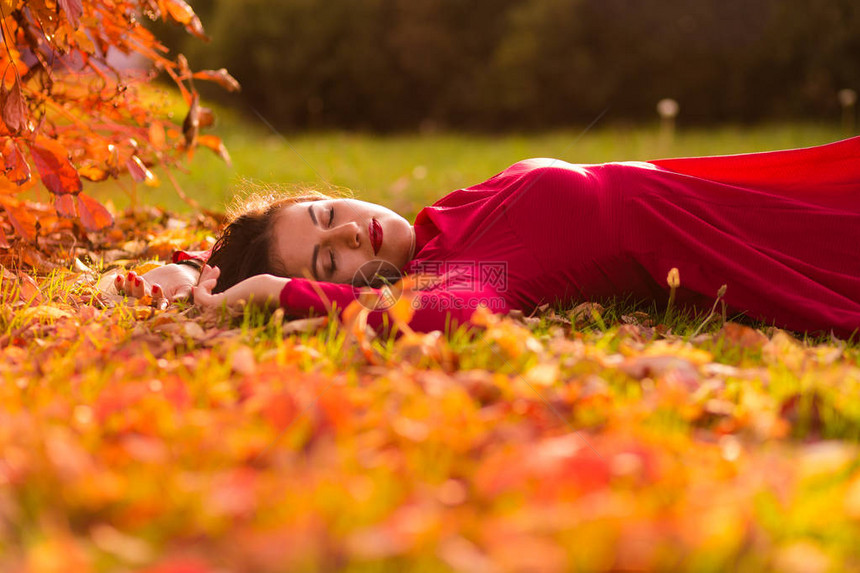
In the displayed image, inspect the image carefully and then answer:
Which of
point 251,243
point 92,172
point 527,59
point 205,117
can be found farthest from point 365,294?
point 527,59

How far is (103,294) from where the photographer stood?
2373 millimetres

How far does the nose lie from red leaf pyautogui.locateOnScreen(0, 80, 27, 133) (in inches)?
37.6

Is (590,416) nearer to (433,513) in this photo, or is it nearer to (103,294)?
(433,513)

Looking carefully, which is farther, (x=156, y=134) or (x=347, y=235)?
(x=156, y=134)

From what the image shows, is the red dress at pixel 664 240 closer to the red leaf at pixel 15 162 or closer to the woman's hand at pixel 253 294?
the woman's hand at pixel 253 294

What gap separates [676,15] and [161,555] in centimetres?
1108

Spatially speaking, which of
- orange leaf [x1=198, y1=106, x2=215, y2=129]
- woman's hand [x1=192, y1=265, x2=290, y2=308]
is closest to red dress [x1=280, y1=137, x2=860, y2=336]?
woman's hand [x1=192, y1=265, x2=290, y2=308]

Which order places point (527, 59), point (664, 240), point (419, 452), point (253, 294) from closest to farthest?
point (419, 452)
point (253, 294)
point (664, 240)
point (527, 59)

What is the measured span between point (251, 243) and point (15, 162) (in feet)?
2.31

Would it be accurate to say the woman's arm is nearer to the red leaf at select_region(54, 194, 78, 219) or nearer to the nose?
the nose

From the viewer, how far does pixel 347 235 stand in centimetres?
215

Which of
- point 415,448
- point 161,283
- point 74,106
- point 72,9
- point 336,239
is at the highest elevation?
point 72,9

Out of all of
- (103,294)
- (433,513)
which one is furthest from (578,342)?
(103,294)

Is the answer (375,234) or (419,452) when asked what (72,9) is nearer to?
(375,234)
